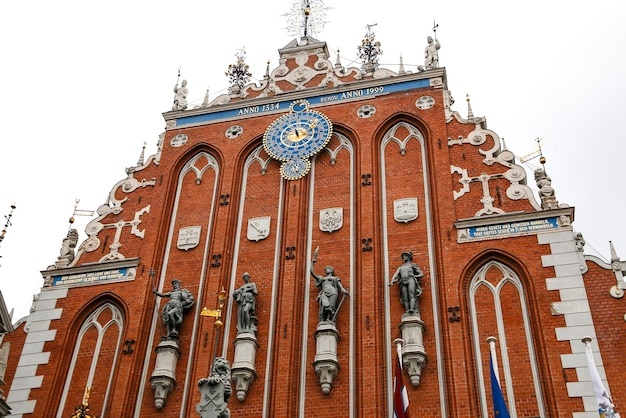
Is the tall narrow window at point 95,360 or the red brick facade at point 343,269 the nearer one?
the red brick facade at point 343,269

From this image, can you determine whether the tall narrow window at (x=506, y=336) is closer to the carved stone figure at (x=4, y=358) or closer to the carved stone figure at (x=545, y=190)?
the carved stone figure at (x=545, y=190)

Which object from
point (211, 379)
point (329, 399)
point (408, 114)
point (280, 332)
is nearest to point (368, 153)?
point (408, 114)

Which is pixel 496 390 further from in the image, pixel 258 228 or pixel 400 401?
pixel 258 228

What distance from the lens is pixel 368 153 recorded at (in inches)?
607

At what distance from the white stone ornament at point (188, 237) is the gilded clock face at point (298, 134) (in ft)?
7.50

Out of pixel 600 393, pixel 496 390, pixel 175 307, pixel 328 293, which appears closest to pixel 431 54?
pixel 328 293

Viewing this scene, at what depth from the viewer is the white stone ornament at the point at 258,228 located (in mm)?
14953

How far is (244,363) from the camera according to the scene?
1299 cm

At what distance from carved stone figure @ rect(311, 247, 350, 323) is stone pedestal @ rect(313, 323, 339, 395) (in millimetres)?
212

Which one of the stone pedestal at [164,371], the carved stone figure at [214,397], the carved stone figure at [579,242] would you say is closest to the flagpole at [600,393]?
the carved stone figure at [579,242]

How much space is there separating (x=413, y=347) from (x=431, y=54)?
7.18 meters

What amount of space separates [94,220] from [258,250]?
12.7 ft

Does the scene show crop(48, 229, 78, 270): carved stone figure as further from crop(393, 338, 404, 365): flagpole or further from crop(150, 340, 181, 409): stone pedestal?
crop(393, 338, 404, 365): flagpole

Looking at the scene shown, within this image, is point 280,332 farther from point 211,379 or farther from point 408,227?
point 211,379
